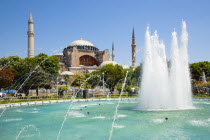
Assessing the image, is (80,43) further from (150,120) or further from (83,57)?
(150,120)

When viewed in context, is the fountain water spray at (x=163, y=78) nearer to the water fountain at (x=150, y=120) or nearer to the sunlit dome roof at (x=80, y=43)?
the water fountain at (x=150, y=120)

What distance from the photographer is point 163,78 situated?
1452 cm

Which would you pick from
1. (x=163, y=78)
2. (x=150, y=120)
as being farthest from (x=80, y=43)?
(x=150, y=120)

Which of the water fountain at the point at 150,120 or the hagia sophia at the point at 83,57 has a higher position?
the hagia sophia at the point at 83,57

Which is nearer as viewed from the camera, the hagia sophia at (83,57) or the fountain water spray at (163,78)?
the fountain water spray at (163,78)

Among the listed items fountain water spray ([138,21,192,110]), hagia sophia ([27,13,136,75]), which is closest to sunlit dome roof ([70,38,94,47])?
hagia sophia ([27,13,136,75])

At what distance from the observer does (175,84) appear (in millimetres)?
15086

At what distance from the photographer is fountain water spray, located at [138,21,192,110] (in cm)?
1413

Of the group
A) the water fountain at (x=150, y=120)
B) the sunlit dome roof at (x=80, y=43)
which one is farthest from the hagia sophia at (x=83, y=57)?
the water fountain at (x=150, y=120)

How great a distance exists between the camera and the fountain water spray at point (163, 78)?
14.1m

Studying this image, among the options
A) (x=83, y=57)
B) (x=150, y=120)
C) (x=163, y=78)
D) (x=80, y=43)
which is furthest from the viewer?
(x=80, y=43)

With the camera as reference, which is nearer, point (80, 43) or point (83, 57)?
point (83, 57)

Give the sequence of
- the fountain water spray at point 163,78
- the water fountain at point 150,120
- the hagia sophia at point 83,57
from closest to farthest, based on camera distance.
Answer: the water fountain at point 150,120, the fountain water spray at point 163,78, the hagia sophia at point 83,57

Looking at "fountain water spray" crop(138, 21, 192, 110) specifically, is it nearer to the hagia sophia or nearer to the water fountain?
the water fountain
